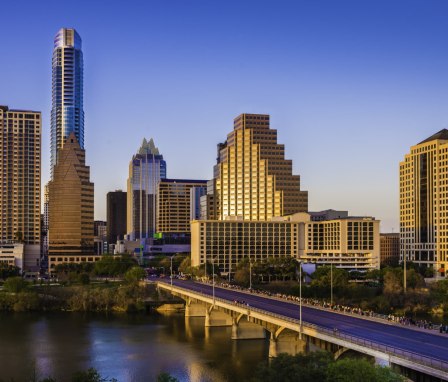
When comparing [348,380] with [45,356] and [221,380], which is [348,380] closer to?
[221,380]

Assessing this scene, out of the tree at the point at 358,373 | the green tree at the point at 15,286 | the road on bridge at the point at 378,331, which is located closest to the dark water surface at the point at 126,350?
the road on bridge at the point at 378,331

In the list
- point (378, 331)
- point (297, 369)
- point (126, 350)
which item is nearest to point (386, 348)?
point (297, 369)

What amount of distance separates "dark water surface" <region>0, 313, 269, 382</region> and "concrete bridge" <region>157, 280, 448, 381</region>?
5.11 metres

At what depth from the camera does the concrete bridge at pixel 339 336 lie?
208 ft

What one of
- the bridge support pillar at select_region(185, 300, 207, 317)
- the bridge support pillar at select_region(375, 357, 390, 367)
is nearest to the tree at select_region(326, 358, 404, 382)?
the bridge support pillar at select_region(375, 357, 390, 367)

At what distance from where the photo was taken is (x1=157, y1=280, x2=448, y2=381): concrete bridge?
6350cm

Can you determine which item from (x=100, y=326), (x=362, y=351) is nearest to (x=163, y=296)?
(x=100, y=326)

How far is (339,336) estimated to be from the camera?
76.5 meters

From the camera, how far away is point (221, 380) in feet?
290

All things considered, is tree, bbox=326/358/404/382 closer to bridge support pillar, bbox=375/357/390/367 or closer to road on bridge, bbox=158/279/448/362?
road on bridge, bbox=158/279/448/362

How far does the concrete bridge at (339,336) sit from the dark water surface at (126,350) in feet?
16.8

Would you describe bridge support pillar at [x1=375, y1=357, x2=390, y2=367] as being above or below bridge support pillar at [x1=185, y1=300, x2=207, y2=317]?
above

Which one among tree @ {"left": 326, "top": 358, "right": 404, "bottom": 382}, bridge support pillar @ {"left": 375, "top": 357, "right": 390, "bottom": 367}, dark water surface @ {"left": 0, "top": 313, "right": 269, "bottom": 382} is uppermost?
tree @ {"left": 326, "top": 358, "right": 404, "bottom": 382}

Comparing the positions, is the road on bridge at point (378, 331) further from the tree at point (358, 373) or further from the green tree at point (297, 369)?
the green tree at point (297, 369)
